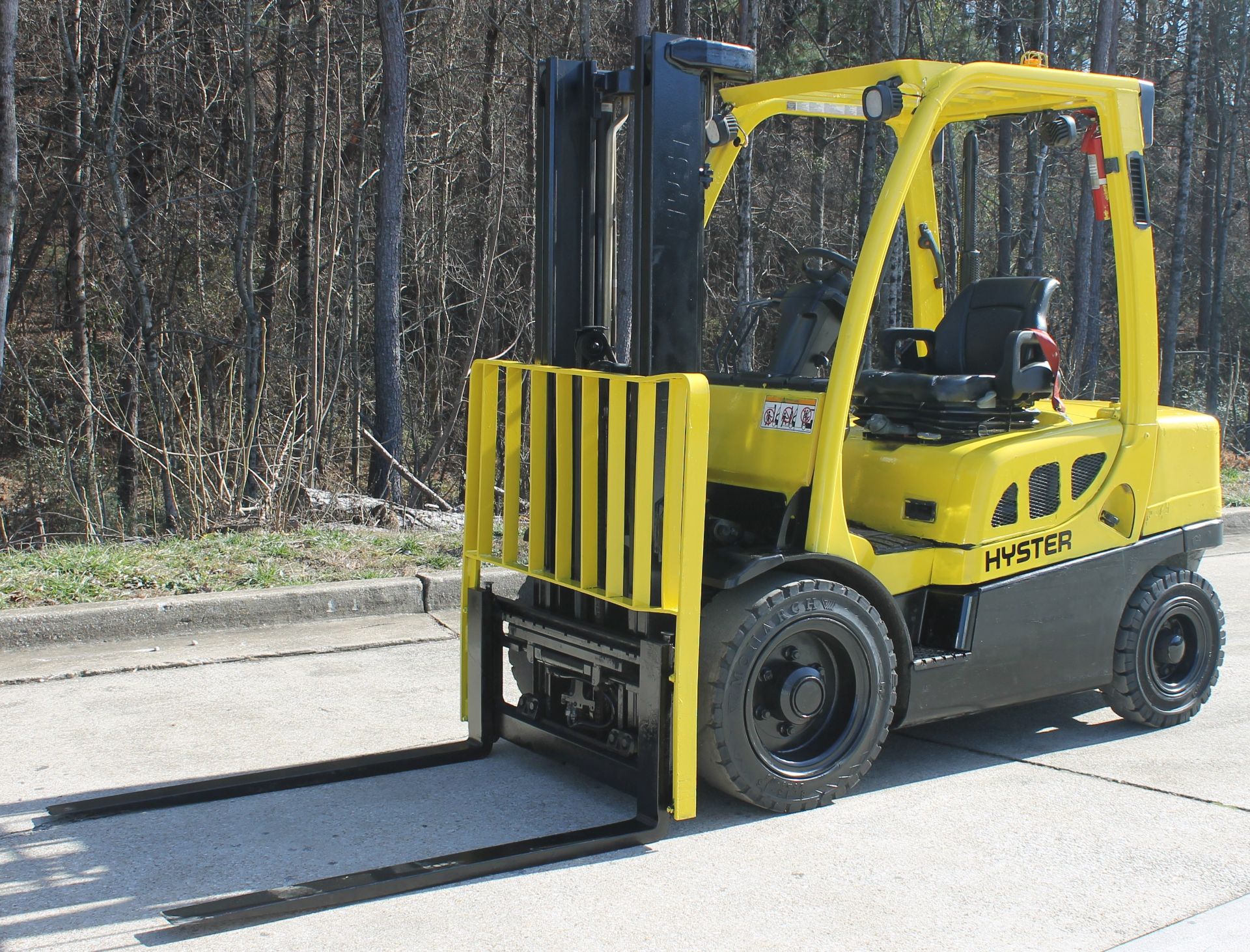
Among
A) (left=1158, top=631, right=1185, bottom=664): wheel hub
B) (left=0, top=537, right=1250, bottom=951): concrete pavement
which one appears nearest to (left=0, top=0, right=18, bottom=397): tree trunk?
(left=0, top=537, right=1250, bottom=951): concrete pavement

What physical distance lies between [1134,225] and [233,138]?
48.8ft

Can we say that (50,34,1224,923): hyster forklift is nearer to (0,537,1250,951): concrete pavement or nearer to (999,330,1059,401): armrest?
(999,330,1059,401): armrest

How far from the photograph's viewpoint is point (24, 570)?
23.7 ft

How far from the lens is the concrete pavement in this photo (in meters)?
3.52

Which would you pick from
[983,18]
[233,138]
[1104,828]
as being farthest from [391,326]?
[983,18]

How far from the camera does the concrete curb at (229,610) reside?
6.59 meters

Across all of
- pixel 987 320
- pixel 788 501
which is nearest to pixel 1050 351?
pixel 987 320

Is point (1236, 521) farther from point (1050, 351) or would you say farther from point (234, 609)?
point (234, 609)

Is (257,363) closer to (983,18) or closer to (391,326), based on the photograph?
(391,326)

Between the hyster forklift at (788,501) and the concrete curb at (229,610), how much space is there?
2.10 m

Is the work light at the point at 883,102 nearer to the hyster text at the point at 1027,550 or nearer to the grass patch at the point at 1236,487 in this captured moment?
the hyster text at the point at 1027,550

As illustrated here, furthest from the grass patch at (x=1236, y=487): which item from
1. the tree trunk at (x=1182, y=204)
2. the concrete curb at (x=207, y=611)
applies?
the concrete curb at (x=207, y=611)

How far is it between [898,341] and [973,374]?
19.7 inches

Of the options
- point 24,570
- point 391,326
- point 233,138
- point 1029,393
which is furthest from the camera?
point 233,138
